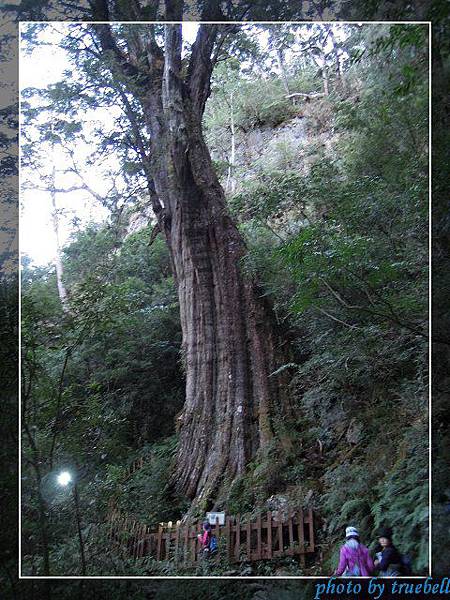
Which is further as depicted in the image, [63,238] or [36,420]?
[63,238]

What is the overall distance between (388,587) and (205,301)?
2.79 m

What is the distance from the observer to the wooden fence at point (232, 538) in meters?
3.65

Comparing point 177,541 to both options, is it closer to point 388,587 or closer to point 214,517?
point 214,517

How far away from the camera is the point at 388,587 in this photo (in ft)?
11.0

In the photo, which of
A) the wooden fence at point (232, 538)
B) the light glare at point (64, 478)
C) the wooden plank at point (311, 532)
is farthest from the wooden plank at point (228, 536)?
the light glare at point (64, 478)

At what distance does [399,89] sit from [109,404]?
130 inches

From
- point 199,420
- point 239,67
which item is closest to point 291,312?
point 199,420

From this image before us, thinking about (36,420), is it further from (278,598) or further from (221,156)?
(221,156)

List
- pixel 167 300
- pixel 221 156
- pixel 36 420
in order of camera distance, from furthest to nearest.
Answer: pixel 221 156 < pixel 167 300 < pixel 36 420

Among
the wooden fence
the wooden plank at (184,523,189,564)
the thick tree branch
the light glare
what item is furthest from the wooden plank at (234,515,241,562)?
the thick tree branch

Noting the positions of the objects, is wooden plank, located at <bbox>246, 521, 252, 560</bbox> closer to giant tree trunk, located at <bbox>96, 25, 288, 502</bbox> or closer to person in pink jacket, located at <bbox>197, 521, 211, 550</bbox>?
person in pink jacket, located at <bbox>197, 521, 211, 550</bbox>

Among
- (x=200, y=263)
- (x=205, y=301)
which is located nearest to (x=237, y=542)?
(x=205, y=301)

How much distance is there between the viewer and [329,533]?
11.9 feet

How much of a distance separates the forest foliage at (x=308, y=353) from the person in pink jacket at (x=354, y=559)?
118 mm
